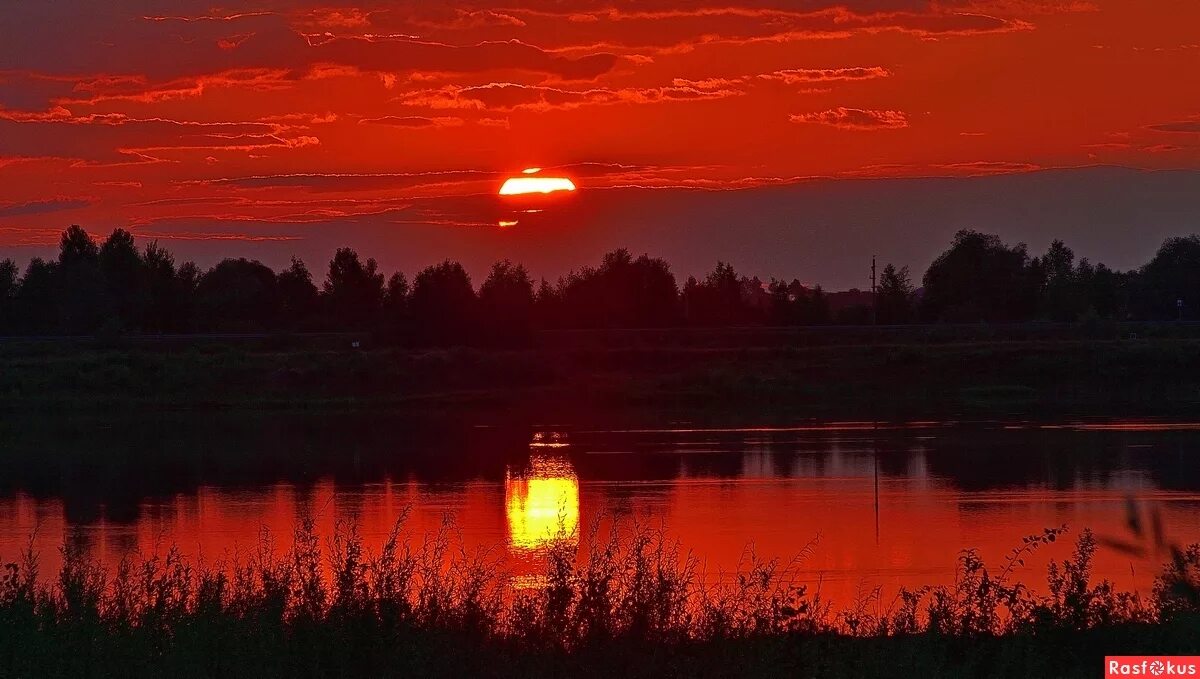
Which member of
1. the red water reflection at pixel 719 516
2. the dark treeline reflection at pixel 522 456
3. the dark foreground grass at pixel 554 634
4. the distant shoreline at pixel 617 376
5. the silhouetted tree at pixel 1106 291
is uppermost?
the silhouetted tree at pixel 1106 291

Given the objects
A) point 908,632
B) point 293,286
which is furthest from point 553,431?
point 293,286

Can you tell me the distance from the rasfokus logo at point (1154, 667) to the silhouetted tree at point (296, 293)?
105101 millimetres

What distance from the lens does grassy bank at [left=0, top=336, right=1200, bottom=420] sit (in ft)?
194

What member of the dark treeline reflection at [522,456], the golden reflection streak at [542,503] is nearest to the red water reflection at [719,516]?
the golden reflection streak at [542,503]

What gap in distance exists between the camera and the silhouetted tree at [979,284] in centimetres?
11050

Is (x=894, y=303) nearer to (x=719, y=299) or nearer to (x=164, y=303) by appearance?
(x=719, y=299)

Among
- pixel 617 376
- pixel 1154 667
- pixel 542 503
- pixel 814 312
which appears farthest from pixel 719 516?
pixel 814 312

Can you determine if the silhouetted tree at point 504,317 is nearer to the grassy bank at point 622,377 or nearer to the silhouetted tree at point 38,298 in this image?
the grassy bank at point 622,377

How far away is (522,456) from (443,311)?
37.6 metres

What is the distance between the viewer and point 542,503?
27797 millimetres

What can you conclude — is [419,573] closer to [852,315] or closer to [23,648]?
[23,648]

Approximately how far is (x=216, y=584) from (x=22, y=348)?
65.4m

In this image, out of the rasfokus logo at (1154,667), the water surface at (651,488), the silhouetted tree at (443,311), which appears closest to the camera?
the rasfokus logo at (1154,667)

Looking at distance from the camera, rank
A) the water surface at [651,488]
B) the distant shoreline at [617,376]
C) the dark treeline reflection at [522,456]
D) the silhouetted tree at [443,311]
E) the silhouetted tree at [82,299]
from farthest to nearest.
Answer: the silhouetted tree at [82,299] → the silhouetted tree at [443,311] → the distant shoreline at [617,376] → the dark treeline reflection at [522,456] → the water surface at [651,488]
